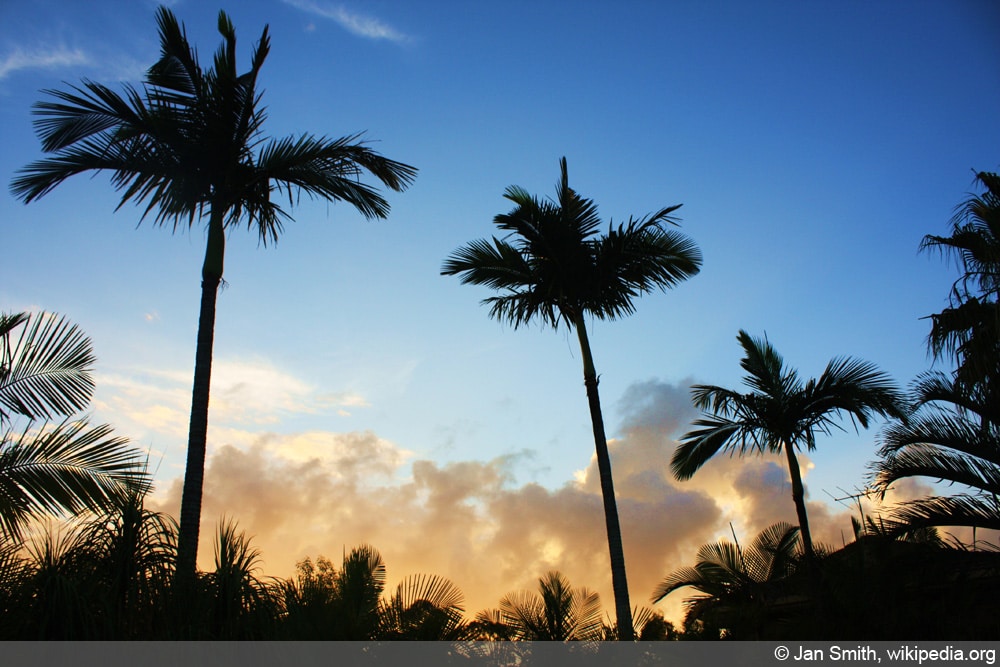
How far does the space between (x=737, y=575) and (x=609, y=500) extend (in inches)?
237

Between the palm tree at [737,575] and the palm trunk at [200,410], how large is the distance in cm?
1064

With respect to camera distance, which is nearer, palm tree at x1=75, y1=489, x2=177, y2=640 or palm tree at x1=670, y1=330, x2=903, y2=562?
palm tree at x1=75, y1=489, x2=177, y2=640

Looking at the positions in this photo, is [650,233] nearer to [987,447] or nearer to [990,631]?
[987,447]

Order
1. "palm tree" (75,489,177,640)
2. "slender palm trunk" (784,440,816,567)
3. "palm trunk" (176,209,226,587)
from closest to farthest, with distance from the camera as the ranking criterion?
"palm tree" (75,489,177,640) → "palm trunk" (176,209,226,587) → "slender palm trunk" (784,440,816,567)

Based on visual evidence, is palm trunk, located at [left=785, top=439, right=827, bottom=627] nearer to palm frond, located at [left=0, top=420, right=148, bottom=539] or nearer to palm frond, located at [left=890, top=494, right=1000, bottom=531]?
palm frond, located at [left=890, top=494, right=1000, bottom=531]

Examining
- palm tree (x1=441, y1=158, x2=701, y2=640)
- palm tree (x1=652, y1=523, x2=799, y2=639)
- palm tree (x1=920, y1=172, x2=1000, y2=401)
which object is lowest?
palm tree (x1=652, y1=523, x2=799, y2=639)

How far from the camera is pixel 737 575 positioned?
603 inches

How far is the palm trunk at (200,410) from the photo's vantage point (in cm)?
685

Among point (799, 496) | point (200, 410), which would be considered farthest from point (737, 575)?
point (200, 410)

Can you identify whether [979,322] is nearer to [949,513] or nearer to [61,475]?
[949,513]

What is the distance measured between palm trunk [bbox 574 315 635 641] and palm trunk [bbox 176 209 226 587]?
627 cm

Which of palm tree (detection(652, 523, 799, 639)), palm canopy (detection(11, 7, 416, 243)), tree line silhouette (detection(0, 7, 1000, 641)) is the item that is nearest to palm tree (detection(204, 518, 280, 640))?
tree line silhouette (detection(0, 7, 1000, 641))

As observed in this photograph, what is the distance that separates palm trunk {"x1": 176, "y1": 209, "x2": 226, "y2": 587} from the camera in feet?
22.5
